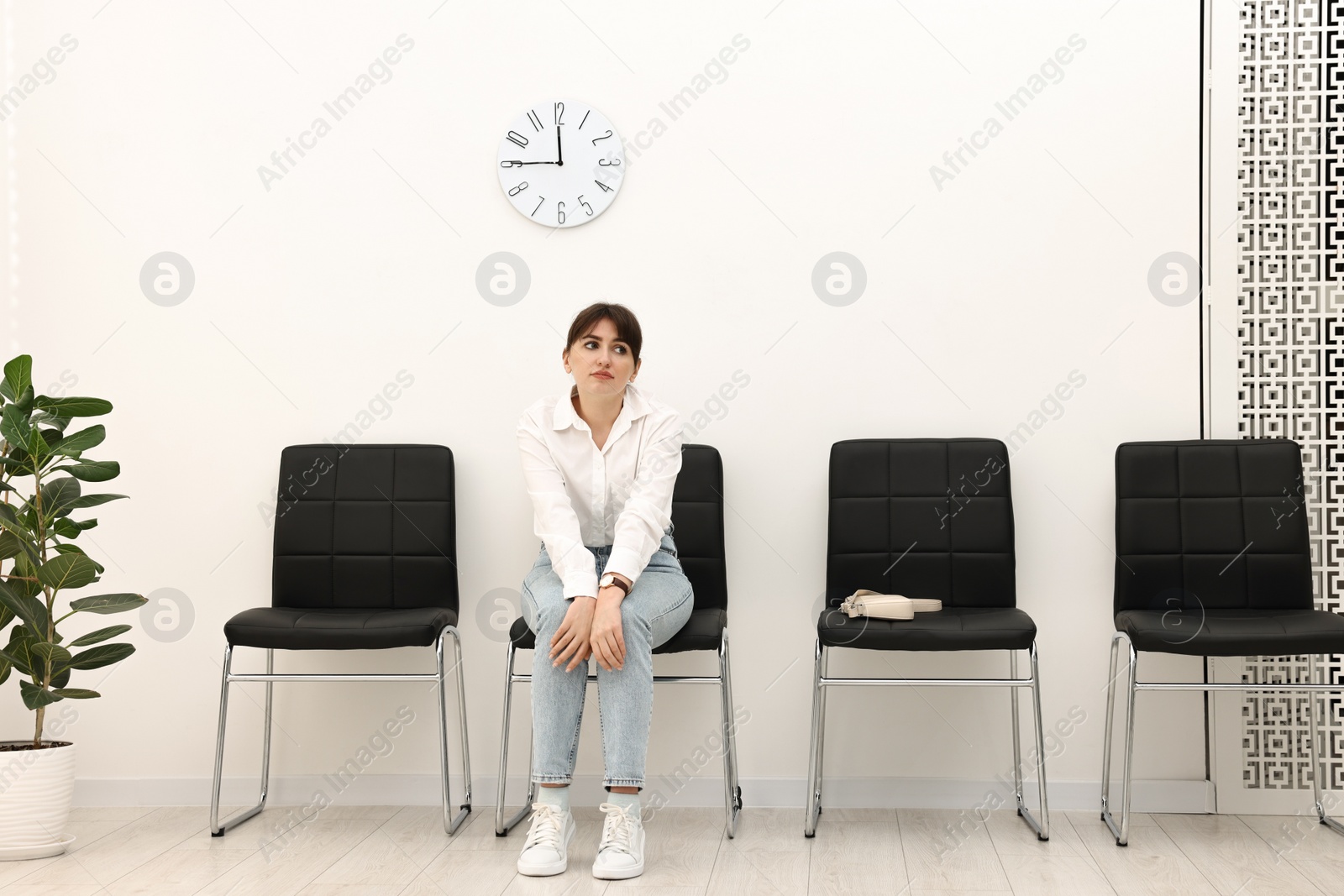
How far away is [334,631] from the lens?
234 centimetres

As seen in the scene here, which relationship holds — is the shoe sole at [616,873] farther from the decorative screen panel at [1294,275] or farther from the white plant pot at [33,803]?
the decorative screen panel at [1294,275]

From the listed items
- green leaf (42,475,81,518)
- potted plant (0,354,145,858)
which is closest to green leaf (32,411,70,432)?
potted plant (0,354,145,858)

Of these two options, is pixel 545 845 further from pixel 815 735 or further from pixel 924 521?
pixel 924 521

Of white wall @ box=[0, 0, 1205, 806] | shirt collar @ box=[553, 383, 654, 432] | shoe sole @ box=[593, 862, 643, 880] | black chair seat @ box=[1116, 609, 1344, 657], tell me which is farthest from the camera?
white wall @ box=[0, 0, 1205, 806]

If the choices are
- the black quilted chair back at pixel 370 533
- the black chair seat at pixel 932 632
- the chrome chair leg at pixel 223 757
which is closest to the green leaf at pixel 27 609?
the chrome chair leg at pixel 223 757

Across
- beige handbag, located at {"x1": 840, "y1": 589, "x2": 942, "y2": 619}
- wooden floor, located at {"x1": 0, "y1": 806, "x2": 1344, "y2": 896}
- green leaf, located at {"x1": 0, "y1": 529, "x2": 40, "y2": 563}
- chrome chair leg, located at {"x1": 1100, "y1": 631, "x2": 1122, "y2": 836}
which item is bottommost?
wooden floor, located at {"x1": 0, "y1": 806, "x2": 1344, "y2": 896}

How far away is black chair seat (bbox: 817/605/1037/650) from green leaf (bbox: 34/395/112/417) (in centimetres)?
175

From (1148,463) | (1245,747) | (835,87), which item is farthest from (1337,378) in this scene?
(835,87)

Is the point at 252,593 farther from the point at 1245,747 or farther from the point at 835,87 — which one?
the point at 1245,747

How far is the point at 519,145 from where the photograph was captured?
Answer: 9.08ft

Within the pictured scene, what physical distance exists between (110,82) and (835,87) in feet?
6.55

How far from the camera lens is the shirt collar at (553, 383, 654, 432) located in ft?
7.90

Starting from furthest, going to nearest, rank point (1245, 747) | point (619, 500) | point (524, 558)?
point (524, 558) → point (1245, 747) → point (619, 500)

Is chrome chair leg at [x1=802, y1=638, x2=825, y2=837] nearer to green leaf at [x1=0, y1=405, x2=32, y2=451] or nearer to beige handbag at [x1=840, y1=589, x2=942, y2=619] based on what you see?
beige handbag at [x1=840, y1=589, x2=942, y2=619]
